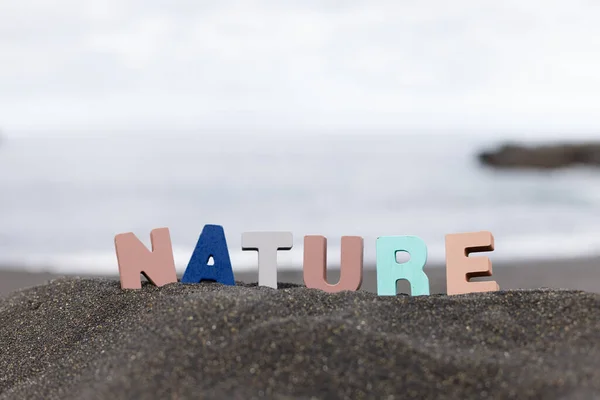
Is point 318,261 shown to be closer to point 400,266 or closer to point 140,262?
point 400,266

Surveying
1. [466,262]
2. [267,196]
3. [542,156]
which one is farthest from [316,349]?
[542,156]

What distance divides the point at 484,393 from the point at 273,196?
8.91 m

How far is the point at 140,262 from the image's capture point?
2.88 m

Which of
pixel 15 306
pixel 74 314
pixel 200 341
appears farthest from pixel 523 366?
pixel 15 306

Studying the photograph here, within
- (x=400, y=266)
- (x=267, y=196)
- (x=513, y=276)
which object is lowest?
(x=513, y=276)

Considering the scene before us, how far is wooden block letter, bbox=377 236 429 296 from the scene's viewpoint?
2.81 meters

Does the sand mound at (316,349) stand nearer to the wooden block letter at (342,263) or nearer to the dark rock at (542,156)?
the wooden block letter at (342,263)

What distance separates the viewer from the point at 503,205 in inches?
380

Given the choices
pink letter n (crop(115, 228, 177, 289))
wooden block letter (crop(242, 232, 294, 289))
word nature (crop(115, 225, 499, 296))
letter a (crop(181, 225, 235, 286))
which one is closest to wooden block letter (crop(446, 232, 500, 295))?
word nature (crop(115, 225, 499, 296))

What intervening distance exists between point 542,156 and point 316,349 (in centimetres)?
1584

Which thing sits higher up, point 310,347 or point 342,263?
point 342,263

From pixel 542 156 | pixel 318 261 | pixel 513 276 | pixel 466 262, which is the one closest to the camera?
pixel 466 262

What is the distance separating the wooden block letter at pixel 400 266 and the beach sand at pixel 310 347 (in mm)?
316

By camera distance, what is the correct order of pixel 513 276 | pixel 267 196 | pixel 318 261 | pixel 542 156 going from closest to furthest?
pixel 318 261
pixel 513 276
pixel 267 196
pixel 542 156
